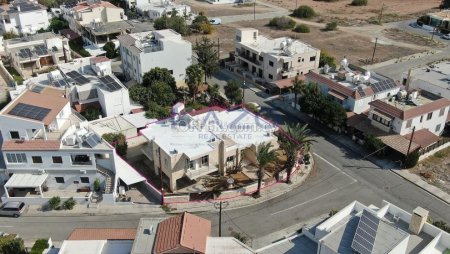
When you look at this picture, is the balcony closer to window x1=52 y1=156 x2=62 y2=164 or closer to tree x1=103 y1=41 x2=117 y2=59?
window x1=52 y1=156 x2=62 y2=164

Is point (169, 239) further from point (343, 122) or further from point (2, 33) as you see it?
point (2, 33)

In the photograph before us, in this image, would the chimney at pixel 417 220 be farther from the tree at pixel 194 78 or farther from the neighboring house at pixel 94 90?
the neighboring house at pixel 94 90

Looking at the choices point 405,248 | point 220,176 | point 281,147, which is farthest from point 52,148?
point 405,248

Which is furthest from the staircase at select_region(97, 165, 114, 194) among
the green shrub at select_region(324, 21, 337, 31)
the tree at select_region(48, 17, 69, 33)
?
the green shrub at select_region(324, 21, 337, 31)

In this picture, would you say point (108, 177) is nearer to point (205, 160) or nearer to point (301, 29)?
point (205, 160)

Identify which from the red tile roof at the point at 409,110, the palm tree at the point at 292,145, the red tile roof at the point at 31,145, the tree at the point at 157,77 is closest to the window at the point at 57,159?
the red tile roof at the point at 31,145

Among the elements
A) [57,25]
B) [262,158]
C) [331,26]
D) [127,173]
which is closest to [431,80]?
[262,158]
